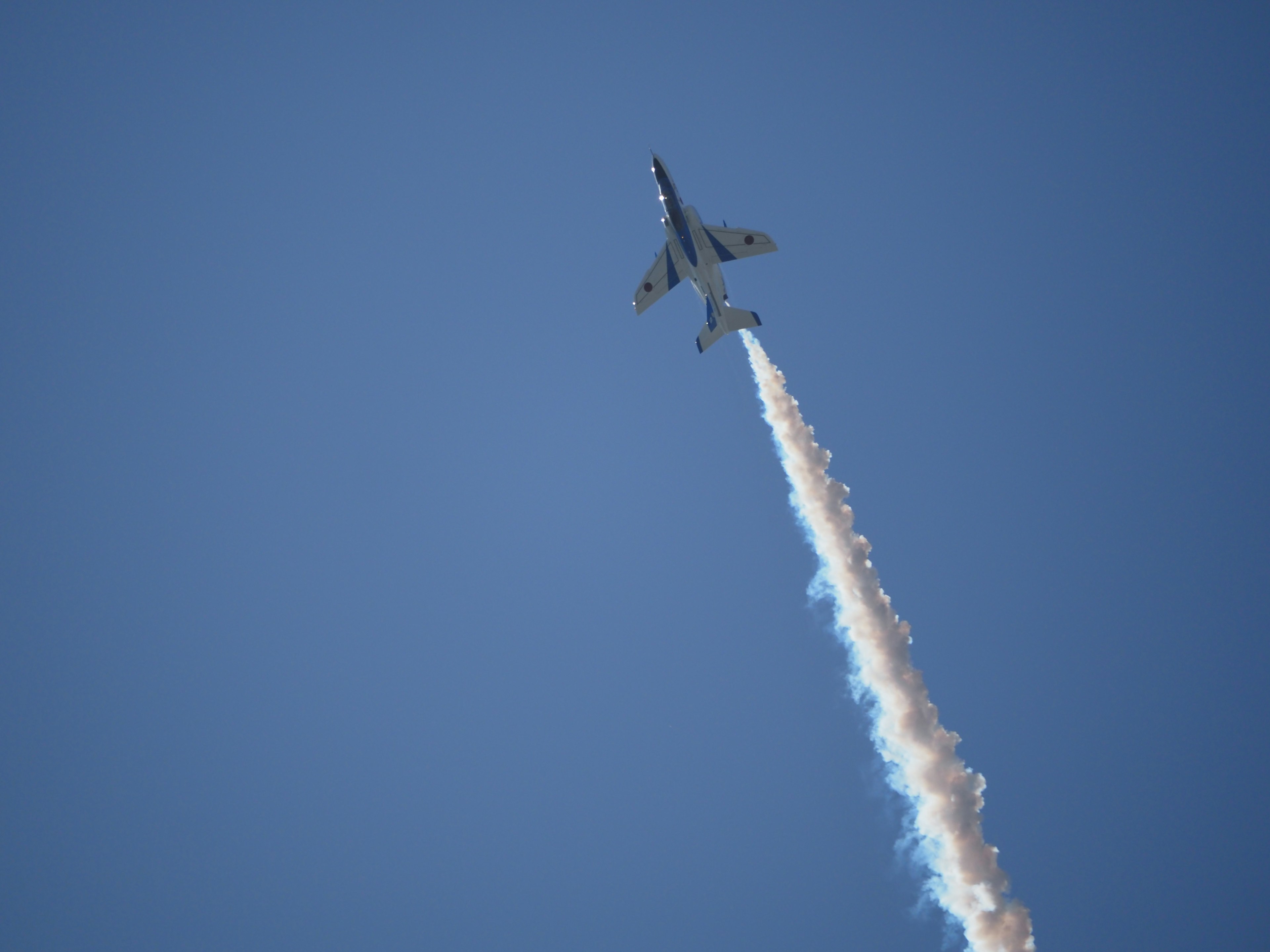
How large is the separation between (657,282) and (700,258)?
16.6ft

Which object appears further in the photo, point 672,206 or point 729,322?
point 729,322

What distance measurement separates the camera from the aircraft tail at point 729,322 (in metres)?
56.0

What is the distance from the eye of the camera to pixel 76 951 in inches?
6156

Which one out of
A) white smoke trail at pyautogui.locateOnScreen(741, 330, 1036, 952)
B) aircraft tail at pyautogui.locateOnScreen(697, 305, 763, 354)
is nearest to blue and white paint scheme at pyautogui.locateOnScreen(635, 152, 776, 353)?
aircraft tail at pyautogui.locateOnScreen(697, 305, 763, 354)

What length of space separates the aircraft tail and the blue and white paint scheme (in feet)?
0.09

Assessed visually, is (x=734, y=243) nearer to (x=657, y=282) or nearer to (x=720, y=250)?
(x=720, y=250)

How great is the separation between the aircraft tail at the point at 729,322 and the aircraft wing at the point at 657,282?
376 cm

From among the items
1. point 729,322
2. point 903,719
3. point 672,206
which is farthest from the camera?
point 729,322

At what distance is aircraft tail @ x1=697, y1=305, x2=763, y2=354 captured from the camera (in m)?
56.0

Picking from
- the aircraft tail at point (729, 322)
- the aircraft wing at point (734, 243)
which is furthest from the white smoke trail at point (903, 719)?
the aircraft wing at point (734, 243)

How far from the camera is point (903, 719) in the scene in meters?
50.6

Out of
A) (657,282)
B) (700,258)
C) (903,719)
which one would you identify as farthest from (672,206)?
(903,719)

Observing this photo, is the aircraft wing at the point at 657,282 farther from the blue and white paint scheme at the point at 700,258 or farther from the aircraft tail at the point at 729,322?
the aircraft tail at the point at 729,322

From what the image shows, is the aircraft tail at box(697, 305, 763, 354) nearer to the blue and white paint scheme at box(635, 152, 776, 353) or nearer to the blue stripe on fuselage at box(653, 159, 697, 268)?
the blue and white paint scheme at box(635, 152, 776, 353)
